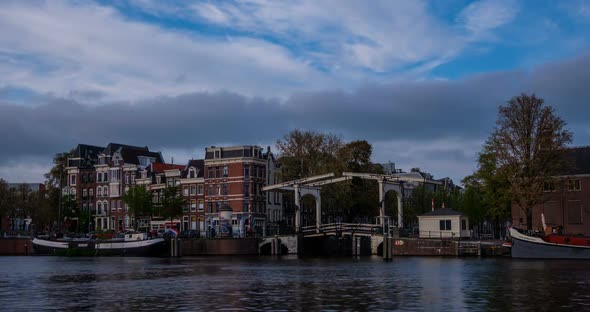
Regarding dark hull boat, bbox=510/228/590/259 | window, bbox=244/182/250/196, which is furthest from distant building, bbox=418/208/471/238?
window, bbox=244/182/250/196

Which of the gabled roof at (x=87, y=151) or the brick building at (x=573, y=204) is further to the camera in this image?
the gabled roof at (x=87, y=151)

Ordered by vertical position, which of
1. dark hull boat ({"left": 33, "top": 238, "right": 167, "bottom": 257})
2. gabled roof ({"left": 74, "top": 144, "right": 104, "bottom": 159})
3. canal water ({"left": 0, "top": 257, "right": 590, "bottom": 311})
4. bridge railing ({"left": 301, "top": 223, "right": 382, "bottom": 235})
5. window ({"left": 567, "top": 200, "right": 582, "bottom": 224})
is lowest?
canal water ({"left": 0, "top": 257, "right": 590, "bottom": 311})

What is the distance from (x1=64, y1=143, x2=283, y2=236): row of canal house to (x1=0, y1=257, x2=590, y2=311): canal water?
49.3 meters

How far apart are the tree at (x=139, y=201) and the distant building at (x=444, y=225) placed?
43.4 metres

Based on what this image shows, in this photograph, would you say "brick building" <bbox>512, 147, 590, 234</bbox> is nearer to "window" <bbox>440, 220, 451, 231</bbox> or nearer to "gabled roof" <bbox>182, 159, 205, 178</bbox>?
"window" <bbox>440, 220, 451, 231</bbox>

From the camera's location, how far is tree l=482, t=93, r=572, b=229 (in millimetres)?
64125

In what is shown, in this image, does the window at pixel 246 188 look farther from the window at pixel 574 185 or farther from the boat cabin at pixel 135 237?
the window at pixel 574 185

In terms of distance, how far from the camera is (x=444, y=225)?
69.4m

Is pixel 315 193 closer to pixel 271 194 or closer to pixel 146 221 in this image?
pixel 271 194

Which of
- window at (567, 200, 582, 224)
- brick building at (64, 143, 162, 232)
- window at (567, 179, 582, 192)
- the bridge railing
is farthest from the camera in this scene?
brick building at (64, 143, 162, 232)

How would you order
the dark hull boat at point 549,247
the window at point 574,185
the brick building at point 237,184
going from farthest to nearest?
1. the brick building at point 237,184
2. the window at point 574,185
3. the dark hull boat at point 549,247

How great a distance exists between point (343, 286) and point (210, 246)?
158 ft

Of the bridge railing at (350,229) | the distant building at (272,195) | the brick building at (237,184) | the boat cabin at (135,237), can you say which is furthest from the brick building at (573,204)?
the boat cabin at (135,237)

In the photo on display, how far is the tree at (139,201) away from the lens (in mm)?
98375
